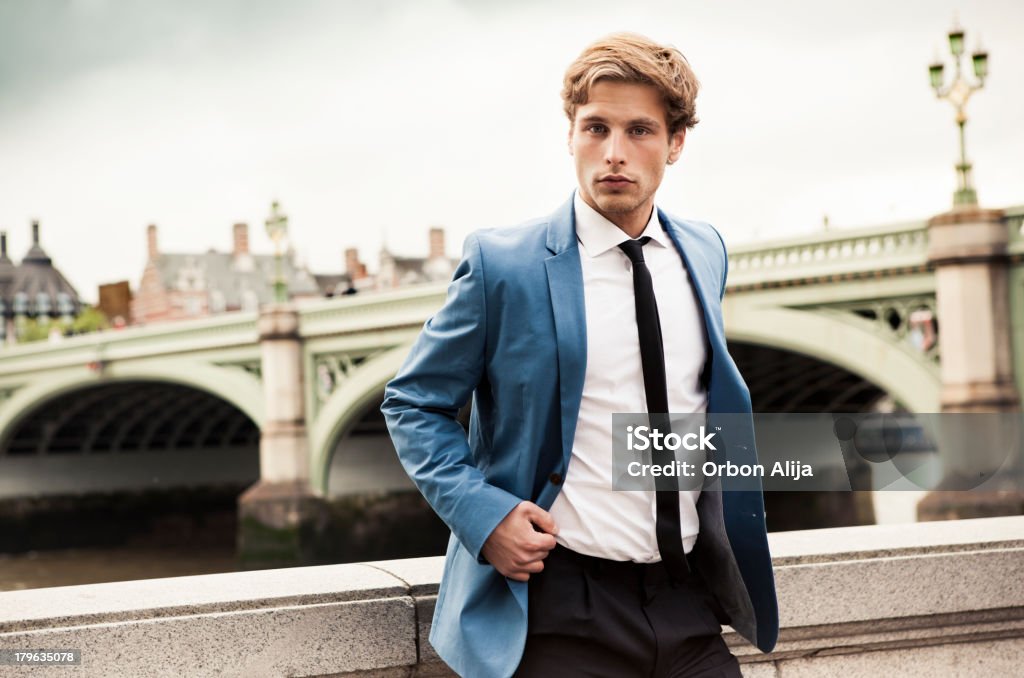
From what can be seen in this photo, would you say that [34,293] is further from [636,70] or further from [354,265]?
[636,70]

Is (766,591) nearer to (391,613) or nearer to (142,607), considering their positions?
(391,613)

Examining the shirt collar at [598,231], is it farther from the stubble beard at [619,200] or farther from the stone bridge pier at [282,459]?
the stone bridge pier at [282,459]

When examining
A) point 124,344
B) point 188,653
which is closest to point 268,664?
point 188,653

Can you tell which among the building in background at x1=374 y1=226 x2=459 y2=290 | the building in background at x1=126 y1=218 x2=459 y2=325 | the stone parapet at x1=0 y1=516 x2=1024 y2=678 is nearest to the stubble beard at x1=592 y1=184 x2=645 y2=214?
the stone parapet at x1=0 y1=516 x2=1024 y2=678

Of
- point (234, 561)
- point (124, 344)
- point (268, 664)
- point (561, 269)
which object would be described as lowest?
point (234, 561)

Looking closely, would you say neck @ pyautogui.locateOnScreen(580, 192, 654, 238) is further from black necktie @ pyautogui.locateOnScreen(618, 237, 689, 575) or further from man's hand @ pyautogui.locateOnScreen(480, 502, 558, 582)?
man's hand @ pyautogui.locateOnScreen(480, 502, 558, 582)

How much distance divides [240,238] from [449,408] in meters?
62.8

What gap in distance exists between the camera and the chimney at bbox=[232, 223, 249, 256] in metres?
62.5

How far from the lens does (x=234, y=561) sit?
24.3 meters

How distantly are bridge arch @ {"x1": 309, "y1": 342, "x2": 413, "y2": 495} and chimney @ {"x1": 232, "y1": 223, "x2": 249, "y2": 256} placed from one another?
41.6m

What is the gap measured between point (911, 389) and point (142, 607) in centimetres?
1328

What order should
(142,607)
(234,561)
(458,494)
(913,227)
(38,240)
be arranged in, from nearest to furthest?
(458,494) → (142,607) → (913,227) → (234,561) → (38,240)

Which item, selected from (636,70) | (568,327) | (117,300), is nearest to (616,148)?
(636,70)

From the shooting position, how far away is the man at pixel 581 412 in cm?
177
